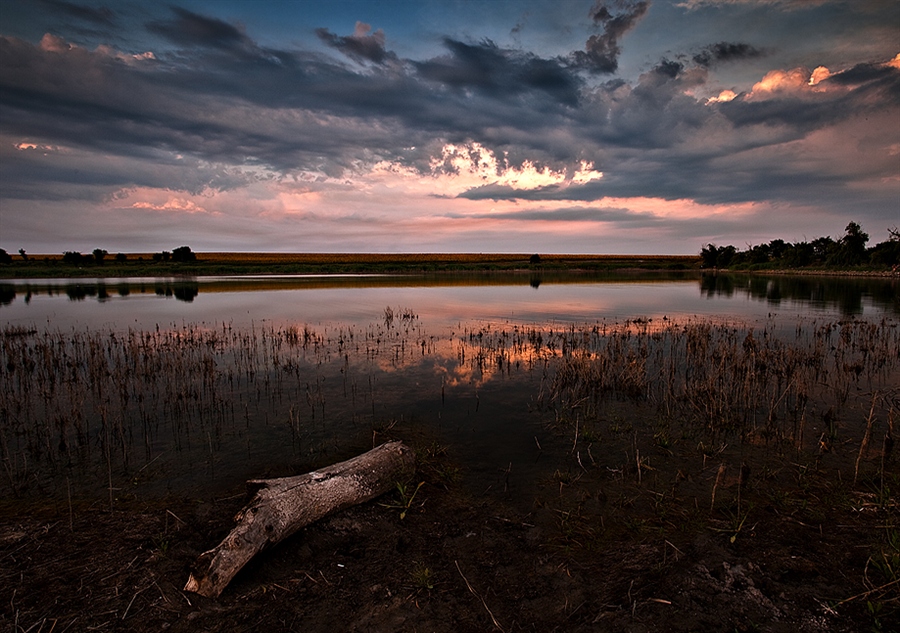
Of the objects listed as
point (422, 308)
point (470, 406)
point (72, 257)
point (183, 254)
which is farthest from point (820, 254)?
point (72, 257)

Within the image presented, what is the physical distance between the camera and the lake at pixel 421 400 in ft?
25.7

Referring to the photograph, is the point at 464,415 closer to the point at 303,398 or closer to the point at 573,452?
the point at 573,452

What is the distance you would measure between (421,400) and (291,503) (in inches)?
238

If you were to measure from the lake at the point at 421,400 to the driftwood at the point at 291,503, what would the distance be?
1.38 m

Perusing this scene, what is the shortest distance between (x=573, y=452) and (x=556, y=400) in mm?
3082

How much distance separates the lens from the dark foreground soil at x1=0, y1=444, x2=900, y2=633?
162 inches

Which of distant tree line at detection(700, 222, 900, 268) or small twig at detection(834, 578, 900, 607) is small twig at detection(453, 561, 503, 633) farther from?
distant tree line at detection(700, 222, 900, 268)

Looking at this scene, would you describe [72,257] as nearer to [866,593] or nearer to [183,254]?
[183,254]

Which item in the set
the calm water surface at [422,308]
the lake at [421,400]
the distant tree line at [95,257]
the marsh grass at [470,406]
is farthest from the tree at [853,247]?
the distant tree line at [95,257]

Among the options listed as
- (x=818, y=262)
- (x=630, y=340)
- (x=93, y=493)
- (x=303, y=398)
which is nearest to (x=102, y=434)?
(x=93, y=493)

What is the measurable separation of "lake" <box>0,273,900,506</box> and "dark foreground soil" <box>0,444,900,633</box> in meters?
0.98

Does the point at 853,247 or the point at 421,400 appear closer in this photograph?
the point at 421,400

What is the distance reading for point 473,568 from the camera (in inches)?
197

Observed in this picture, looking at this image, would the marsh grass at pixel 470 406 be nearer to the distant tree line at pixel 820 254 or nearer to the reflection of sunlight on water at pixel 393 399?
the reflection of sunlight on water at pixel 393 399
